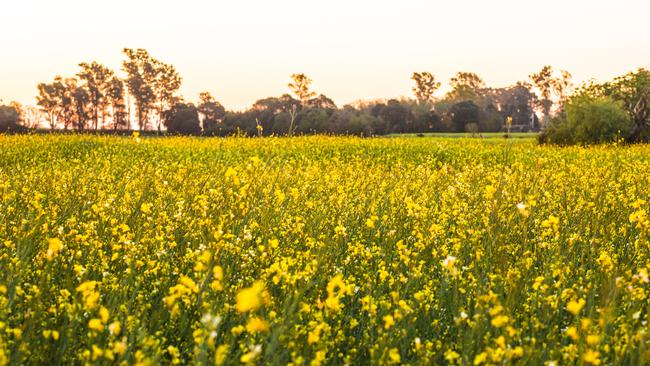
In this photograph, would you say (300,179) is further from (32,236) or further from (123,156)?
(123,156)

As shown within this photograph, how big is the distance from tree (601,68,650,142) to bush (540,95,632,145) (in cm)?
85

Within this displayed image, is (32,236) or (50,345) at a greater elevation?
(32,236)

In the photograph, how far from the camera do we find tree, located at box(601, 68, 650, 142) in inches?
1292

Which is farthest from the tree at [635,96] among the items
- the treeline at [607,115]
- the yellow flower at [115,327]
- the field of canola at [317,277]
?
the yellow flower at [115,327]

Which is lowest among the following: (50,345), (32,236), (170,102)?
(50,345)

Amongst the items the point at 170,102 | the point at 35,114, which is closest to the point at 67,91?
the point at 35,114

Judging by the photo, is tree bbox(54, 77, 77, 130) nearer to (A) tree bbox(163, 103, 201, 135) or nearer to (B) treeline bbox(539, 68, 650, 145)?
(A) tree bbox(163, 103, 201, 135)

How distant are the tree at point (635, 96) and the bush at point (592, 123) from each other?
85cm

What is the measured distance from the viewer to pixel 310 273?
13.0 feet

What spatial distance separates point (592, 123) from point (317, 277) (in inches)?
1212

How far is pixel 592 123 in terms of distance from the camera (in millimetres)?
31000

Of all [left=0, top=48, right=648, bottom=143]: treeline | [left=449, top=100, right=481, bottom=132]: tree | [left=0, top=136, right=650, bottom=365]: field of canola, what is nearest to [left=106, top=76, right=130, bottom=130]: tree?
[left=0, top=48, right=648, bottom=143]: treeline

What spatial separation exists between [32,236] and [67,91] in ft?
310

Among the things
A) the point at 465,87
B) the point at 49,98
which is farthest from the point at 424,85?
the point at 49,98
